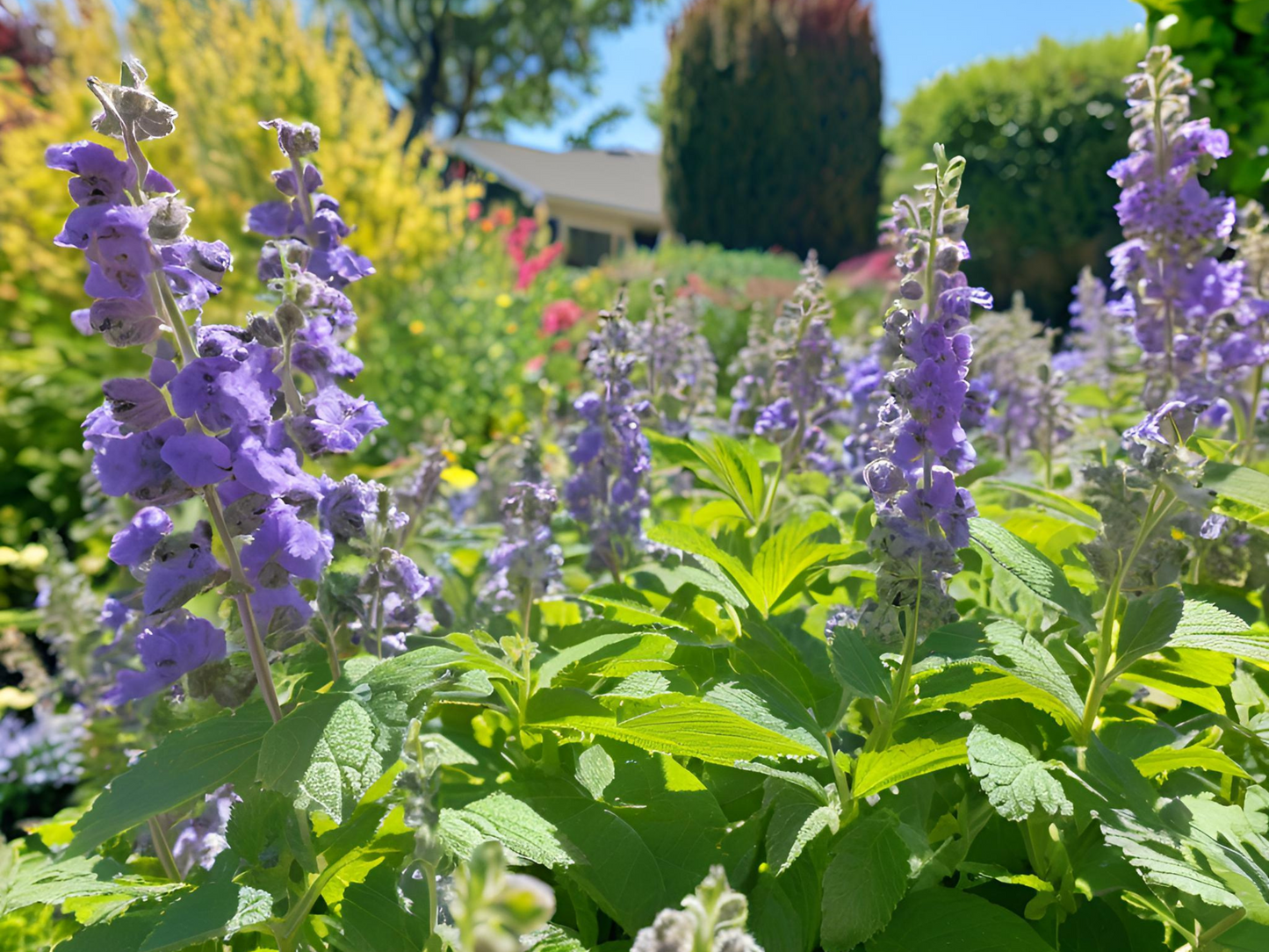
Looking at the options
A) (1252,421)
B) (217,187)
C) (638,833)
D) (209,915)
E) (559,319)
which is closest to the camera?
(209,915)

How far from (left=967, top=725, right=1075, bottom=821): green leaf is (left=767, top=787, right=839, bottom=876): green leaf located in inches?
6.9

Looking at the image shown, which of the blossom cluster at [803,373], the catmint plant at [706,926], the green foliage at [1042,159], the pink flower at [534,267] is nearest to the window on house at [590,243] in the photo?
the green foliage at [1042,159]

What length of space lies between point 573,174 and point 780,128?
20782 millimetres

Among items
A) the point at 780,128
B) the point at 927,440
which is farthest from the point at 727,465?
the point at 780,128

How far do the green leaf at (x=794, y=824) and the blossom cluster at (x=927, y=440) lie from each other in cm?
26

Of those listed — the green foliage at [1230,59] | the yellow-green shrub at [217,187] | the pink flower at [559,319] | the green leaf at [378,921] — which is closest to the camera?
the green leaf at [378,921]

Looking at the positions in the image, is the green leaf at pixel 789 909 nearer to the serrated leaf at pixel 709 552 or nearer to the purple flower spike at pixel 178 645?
the serrated leaf at pixel 709 552

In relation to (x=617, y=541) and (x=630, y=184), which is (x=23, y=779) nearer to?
(x=617, y=541)

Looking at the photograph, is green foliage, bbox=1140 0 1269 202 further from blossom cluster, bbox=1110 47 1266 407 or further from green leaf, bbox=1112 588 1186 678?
green leaf, bbox=1112 588 1186 678

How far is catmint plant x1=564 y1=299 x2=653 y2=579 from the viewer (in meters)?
2.23

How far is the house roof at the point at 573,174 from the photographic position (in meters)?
35.9

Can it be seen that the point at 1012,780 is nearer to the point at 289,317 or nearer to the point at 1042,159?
the point at 289,317

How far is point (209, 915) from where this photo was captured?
0.97 metres

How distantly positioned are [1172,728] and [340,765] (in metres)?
1.07
